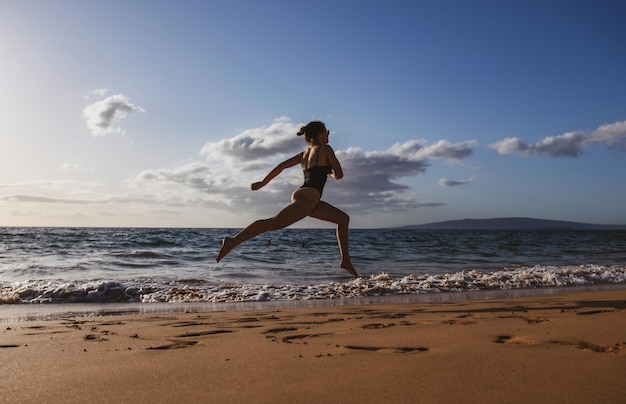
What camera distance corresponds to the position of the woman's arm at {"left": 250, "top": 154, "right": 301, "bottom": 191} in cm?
568

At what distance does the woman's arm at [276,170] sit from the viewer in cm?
568

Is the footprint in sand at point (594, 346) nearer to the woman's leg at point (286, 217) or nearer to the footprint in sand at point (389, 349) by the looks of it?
the footprint in sand at point (389, 349)

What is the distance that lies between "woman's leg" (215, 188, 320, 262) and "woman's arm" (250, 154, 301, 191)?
0.43 meters

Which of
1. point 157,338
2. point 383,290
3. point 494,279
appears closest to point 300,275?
point 383,290

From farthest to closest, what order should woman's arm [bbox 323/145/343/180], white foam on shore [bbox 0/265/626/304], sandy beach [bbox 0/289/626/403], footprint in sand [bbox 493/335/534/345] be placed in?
white foam on shore [bbox 0/265/626/304] → woman's arm [bbox 323/145/343/180] → footprint in sand [bbox 493/335/534/345] → sandy beach [bbox 0/289/626/403]

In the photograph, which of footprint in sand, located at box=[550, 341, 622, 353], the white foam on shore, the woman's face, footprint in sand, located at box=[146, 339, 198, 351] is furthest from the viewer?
the white foam on shore

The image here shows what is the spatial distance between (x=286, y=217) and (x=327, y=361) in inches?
107

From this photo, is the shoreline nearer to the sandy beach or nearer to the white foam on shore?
the white foam on shore

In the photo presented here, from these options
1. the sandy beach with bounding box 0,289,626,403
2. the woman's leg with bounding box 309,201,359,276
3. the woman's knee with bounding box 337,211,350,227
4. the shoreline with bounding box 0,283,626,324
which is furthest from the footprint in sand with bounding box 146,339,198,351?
the woman's knee with bounding box 337,211,350,227

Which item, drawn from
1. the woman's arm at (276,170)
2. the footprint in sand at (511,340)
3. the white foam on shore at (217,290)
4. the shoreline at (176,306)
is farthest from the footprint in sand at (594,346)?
the white foam on shore at (217,290)

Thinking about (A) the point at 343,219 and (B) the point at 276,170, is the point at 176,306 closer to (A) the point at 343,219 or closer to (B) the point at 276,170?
(B) the point at 276,170

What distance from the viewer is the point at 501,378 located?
2.25 m

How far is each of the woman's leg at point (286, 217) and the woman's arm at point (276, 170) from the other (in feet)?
1.40

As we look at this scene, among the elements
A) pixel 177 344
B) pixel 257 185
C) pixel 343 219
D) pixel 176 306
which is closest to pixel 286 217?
pixel 257 185
